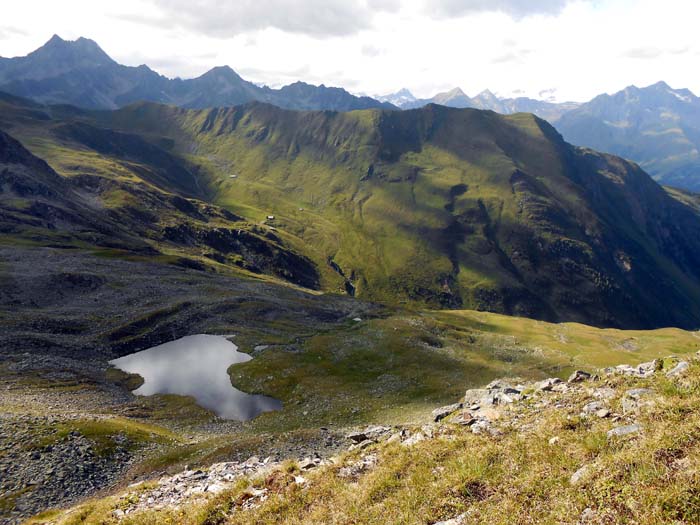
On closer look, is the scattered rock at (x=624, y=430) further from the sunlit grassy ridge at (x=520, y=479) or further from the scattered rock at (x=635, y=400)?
the scattered rock at (x=635, y=400)

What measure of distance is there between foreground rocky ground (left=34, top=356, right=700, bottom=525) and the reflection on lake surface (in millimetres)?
41860

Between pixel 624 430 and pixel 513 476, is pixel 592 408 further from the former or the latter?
pixel 513 476

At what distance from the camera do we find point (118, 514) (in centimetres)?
2052

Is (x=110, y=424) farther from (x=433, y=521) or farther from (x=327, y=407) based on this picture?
(x=433, y=521)

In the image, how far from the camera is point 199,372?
2943 inches

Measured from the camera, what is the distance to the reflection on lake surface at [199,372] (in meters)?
63.8

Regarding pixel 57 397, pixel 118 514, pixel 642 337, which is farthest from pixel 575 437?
pixel 642 337

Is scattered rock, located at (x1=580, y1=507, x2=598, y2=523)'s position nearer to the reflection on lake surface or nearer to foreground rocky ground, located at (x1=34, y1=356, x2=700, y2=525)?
foreground rocky ground, located at (x1=34, y1=356, x2=700, y2=525)

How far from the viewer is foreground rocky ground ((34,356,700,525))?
10.8m

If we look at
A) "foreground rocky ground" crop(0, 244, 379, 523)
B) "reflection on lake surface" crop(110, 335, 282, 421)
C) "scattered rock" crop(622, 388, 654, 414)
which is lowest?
"reflection on lake surface" crop(110, 335, 282, 421)

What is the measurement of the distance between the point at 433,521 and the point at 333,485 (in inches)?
212

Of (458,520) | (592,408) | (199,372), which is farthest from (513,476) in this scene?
(199,372)

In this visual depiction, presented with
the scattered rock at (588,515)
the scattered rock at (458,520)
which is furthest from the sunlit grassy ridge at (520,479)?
the scattered rock at (458,520)

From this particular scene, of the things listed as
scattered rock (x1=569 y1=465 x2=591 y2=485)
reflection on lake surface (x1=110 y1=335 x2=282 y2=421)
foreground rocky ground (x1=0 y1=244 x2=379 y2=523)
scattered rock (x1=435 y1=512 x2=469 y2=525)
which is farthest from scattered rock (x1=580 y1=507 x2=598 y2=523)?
reflection on lake surface (x1=110 y1=335 x2=282 y2=421)
